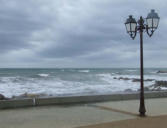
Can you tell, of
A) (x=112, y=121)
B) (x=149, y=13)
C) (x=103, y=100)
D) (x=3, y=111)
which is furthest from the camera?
(x=103, y=100)

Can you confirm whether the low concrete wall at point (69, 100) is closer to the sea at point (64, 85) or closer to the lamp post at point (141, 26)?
the sea at point (64, 85)

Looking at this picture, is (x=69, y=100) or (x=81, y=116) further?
(x=69, y=100)

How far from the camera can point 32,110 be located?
845 cm

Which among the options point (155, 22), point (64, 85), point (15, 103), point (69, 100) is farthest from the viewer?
point (64, 85)

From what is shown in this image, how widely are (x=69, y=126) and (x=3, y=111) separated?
9.88ft

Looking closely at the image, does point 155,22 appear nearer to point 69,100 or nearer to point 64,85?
point 69,100

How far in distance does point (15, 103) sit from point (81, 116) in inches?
107

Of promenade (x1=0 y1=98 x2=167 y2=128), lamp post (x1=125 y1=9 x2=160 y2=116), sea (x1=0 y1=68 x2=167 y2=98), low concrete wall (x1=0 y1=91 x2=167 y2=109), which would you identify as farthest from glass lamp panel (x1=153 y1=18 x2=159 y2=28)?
sea (x1=0 y1=68 x2=167 y2=98)

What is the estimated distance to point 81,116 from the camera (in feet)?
24.7

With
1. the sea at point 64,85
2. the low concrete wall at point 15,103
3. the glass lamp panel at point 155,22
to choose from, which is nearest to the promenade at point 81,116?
the low concrete wall at point 15,103

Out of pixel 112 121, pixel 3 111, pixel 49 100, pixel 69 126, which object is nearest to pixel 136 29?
pixel 112 121

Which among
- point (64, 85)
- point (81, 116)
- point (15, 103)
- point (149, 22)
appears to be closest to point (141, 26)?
point (149, 22)

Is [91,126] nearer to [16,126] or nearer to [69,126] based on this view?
[69,126]

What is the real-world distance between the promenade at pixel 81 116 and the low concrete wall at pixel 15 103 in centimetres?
32
